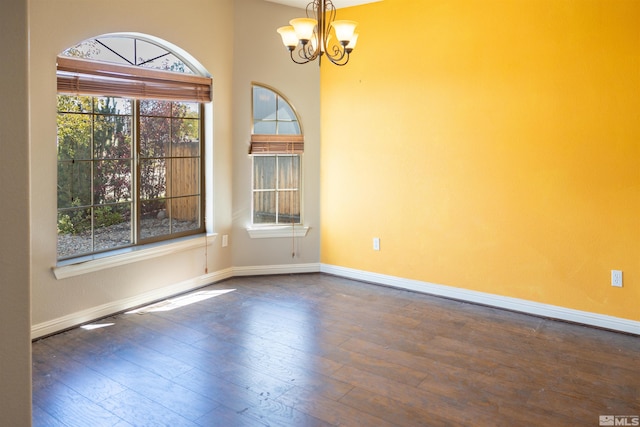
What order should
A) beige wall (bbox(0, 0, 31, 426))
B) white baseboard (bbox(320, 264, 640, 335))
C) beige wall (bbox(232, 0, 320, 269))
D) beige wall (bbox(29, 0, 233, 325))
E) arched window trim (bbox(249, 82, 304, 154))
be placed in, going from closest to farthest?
beige wall (bbox(0, 0, 31, 426))
beige wall (bbox(29, 0, 233, 325))
white baseboard (bbox(320, 264, 640, 335))
beige wall (bbox(232, 0, 320, 269))
arched window trim (bbox(249, 82, 304, 154))

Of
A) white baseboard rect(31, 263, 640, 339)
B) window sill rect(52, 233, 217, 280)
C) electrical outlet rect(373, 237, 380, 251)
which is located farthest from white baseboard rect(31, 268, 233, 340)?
electrical outlet rect(373, 237, 380, 251)

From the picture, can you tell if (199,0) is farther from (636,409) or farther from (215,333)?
(636,409)

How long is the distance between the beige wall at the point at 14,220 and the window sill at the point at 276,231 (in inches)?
142

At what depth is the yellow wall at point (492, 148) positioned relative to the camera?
11.9 ft

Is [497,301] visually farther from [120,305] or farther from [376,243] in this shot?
[120,305]

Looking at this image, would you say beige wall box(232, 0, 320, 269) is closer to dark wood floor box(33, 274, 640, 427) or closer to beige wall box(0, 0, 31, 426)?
dark wood floor box(33, 274, 640, 427)

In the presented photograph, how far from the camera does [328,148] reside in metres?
5.19

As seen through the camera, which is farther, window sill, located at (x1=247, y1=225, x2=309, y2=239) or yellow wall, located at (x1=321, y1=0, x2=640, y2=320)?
window sill, located at (x1=247, y1=225, x2=309, y2=239)

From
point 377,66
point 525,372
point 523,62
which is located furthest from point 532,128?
point 525,372

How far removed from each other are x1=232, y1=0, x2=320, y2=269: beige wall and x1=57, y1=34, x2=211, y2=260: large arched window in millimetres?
428

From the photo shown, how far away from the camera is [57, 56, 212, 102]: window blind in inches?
139

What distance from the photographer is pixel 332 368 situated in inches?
119

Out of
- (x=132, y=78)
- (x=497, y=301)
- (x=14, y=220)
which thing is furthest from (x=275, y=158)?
(x=14, y=220)

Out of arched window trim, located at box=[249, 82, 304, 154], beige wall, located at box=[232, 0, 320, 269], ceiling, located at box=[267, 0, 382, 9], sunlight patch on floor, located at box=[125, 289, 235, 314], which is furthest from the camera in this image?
arched window trim, located at box=[249, 82, 304, 154]
